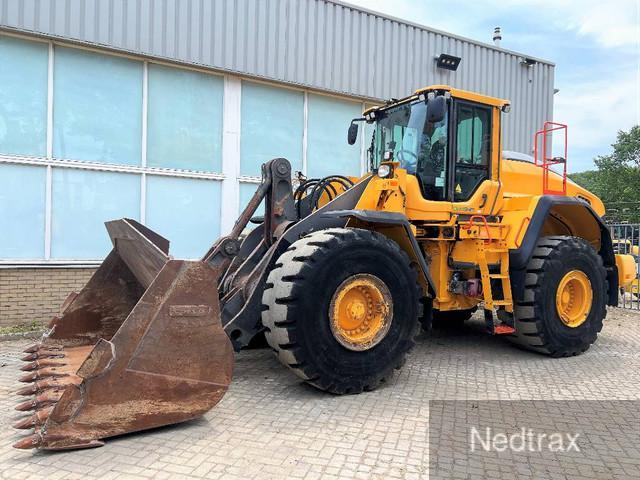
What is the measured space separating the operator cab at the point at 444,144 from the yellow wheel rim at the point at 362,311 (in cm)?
156

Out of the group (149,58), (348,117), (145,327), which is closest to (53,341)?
(145,327)

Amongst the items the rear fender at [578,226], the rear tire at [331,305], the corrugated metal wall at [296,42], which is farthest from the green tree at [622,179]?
the rear tire at [331,305]

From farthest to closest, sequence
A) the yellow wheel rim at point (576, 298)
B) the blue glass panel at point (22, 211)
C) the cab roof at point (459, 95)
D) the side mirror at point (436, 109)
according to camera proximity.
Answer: the blue glass panel at point (22, 211)
the yellow wheel rim at point (576, 298)
the cab roof at point (459, 95)
the side mirror at point (436, 109)

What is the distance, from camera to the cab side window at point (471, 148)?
Result: 618 cm

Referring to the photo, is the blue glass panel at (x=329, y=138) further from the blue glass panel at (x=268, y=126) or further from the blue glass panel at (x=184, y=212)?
the blue glass panel at (x=184, y=212)

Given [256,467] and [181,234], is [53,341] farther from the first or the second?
[181,234]

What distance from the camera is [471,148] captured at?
632 centimetres

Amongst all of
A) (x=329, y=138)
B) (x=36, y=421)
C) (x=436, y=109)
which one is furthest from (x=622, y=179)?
(x=36, y=421)

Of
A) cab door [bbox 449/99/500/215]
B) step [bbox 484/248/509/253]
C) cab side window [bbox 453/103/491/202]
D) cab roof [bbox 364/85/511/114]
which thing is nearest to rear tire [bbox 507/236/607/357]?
step [bbox 484/248/509/253]

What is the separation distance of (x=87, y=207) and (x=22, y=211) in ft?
2.86

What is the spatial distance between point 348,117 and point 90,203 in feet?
16.8

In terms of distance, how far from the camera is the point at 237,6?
889cm

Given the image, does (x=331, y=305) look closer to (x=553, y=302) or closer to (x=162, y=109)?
(x=553, y=302)

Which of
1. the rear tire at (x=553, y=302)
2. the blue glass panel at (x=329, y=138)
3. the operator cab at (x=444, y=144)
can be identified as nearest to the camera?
the operator cab at (x=444, y=144)
